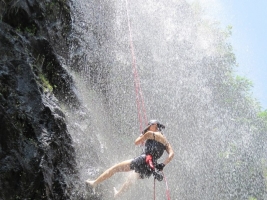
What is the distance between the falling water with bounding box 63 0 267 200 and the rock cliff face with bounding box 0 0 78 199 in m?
0.93

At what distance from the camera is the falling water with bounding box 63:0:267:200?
9516 mm

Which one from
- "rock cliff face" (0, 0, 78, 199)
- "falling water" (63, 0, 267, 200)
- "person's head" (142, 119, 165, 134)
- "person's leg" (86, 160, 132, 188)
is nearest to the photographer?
"rock cliff face" (0, 0, 78, 199)

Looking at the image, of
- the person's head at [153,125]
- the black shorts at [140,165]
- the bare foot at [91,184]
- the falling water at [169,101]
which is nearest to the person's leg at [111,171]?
the bare foot at [91,184]

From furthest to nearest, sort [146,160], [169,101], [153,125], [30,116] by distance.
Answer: [169,101] → [153,125] → [146,160] → [30,116]

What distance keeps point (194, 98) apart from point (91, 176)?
10.2 m

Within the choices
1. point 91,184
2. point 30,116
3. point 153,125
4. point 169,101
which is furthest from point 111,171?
point 169,101

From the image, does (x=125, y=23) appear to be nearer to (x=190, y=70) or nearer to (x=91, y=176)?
(x=190, y=70)

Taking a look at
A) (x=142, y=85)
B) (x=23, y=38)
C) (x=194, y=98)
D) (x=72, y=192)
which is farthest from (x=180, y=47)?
(x=72, y=192)

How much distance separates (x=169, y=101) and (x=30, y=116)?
383 inches

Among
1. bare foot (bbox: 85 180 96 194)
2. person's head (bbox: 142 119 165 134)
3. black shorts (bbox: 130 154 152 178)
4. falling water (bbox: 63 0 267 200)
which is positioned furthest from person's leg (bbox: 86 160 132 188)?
person's head (bbox: 142 119 165 134)

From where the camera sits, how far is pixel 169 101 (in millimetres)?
14484

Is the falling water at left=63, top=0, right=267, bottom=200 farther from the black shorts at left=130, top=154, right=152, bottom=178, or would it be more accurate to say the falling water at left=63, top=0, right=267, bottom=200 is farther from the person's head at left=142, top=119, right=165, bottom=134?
the person's head at left=142, top=119, right=165, bottom=134

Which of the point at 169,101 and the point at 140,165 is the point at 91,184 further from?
the point at 169,101

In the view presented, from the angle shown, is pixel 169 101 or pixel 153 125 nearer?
pixel 153 125
